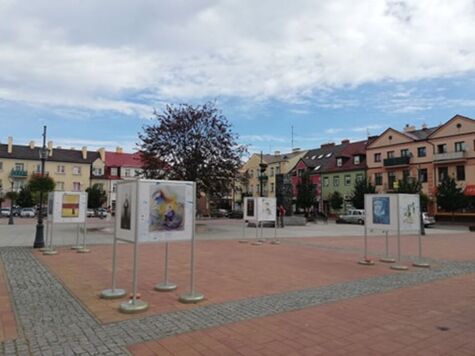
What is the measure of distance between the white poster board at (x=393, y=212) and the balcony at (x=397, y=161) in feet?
140

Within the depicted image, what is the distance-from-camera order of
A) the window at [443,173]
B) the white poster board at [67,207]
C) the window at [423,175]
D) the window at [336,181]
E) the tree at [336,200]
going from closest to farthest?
the white poster board at [67,207], the window at [443,173], the window at [423,175], the tree at [336,200], the window at [336,181]

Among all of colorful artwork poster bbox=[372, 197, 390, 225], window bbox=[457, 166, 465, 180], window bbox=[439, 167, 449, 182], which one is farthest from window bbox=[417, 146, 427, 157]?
colorful artwork poster bbox=[372, 197, 390, 225]

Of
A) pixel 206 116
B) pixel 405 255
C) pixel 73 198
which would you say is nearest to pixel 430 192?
pixel 206 116

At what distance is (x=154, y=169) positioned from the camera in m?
25.2

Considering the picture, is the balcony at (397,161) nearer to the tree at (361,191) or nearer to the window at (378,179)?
the window at (378,179)

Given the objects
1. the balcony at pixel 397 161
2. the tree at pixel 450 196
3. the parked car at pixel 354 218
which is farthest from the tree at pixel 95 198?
the tree at pixel 450 196

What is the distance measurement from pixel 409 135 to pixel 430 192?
830cm

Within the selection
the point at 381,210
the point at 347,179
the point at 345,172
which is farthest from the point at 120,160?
the point at 381,210

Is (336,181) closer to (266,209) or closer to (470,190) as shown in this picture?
(470,190)

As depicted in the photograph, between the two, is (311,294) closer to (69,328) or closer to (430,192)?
(69,328)

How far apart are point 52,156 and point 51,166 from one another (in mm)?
2089

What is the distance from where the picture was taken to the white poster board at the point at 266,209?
18.1 meters

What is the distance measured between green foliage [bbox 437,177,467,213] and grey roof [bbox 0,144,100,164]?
57.5 m

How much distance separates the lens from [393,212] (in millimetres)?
11570
